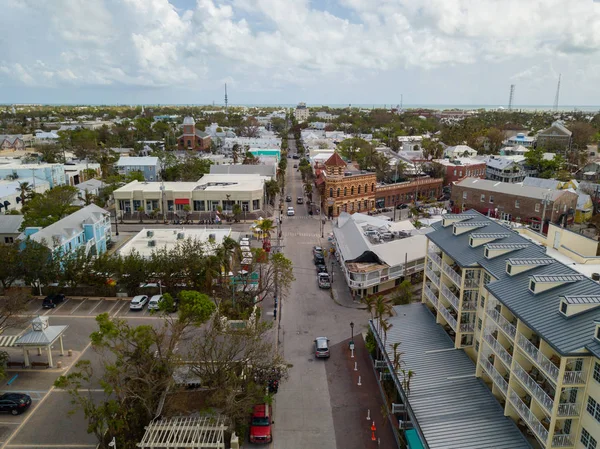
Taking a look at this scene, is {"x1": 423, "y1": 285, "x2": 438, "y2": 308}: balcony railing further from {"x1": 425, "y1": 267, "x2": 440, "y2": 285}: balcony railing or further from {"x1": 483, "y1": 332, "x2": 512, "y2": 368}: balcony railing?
{"x1": 483, "y1": 332, "x2": 512, "y2": 368}: balcony railing

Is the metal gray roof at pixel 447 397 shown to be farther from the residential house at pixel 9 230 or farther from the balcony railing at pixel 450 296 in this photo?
the residential house at pixel 9 230

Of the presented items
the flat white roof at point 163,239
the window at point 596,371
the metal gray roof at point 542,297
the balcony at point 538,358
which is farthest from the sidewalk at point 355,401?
the flat white roof at point 163,239

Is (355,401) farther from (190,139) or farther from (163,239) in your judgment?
(190,139)

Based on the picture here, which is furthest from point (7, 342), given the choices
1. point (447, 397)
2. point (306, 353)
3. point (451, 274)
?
point (451, 274)

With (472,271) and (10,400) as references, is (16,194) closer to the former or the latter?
(10,400)

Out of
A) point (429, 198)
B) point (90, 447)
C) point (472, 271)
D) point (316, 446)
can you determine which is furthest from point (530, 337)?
point (429, 198)

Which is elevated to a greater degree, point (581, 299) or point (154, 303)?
point (581, 299)
